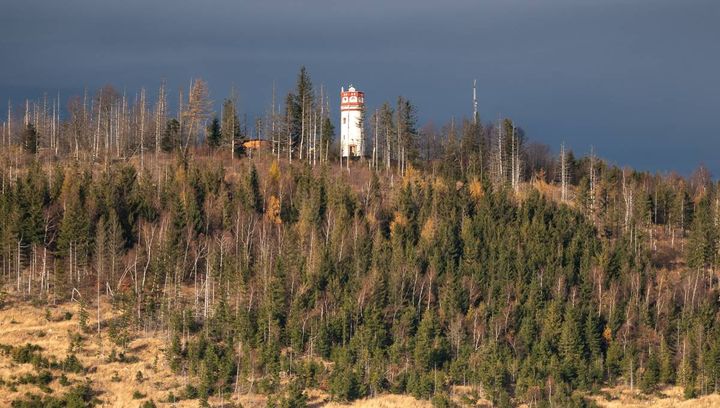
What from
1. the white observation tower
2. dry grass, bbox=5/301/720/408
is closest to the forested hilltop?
dry grass, bbox=5/301/720/408

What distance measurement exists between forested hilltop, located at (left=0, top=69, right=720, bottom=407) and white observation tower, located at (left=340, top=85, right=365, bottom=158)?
15425mm

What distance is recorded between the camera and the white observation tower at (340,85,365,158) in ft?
405

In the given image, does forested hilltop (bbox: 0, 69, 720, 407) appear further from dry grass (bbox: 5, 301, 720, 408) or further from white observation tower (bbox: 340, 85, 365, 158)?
white observation tower (bbox: 340, 85, 365, 158)

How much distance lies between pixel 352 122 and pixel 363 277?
157 ft

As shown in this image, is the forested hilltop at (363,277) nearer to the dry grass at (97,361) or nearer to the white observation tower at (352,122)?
the dry grass at (97,361)

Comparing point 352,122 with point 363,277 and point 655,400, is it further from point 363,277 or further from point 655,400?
point 655,400

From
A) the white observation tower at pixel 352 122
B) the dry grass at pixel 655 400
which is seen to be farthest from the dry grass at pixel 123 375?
the white observation tower at pixel 352 122

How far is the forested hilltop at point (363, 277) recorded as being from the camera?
71.7 meters

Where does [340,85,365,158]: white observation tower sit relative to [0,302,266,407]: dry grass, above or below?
above

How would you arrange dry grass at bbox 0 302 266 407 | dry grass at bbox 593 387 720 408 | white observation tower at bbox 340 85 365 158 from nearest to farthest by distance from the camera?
1. dry grass at bbox 0 302 266 407
2. dry grass at bbox 593 387 720 408
3. white observation tower at bbox 340 85 365 158

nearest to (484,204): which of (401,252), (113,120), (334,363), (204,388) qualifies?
(401,252)

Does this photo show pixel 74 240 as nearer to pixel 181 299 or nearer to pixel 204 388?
pixel 181 299

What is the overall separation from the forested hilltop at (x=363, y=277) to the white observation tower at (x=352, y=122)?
1542 centimetres

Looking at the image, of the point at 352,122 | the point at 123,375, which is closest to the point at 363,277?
the point at 123,375
